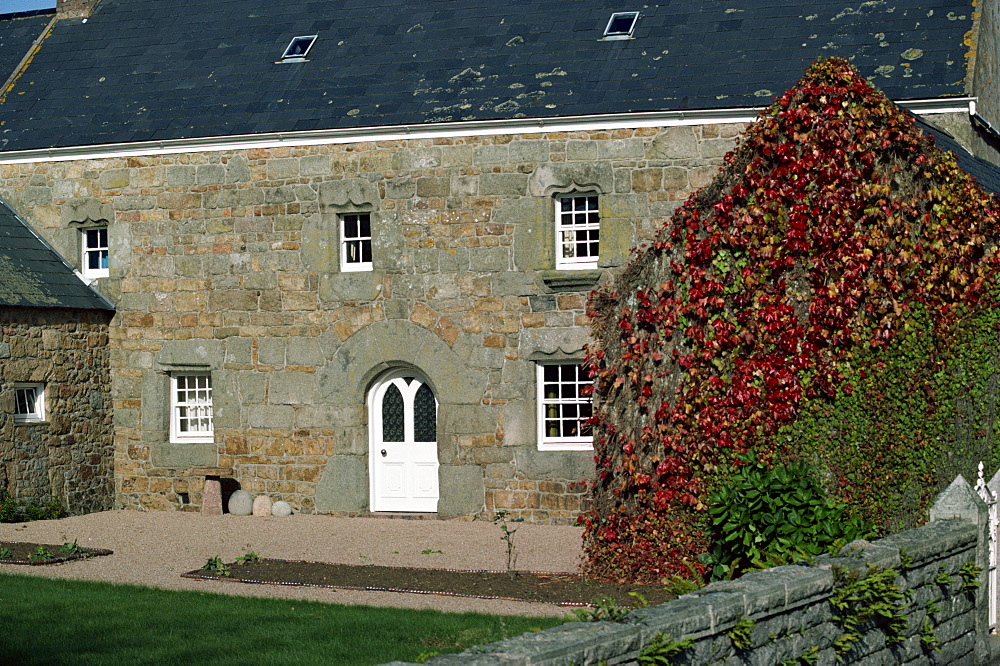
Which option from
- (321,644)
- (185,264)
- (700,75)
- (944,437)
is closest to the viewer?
(321,644)

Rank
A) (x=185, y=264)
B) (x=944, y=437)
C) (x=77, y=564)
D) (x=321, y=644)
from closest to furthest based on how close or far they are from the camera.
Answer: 1. (x=321, y=644)
2. (x=944, y=437)
3. (x=77, y=564)
4. (x=185, y=264)

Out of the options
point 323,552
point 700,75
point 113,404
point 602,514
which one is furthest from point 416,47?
point 602,514

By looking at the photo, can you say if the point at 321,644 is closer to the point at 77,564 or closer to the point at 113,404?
the point at 77,564

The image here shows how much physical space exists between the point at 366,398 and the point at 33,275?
4.73 metres

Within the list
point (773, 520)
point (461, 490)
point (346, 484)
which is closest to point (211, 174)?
point (346, 484)

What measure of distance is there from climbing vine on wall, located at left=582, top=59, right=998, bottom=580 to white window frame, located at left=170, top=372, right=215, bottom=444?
329 inches

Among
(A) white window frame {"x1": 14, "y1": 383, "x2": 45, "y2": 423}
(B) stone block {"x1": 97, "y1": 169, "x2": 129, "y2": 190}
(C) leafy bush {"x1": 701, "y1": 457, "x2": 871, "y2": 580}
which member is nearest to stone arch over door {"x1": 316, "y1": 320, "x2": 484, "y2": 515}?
(A) white window frame {"x1": 14, "y1": 383, "x2": 45, "y2": 423}

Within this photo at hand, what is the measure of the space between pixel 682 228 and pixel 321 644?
15.1 ft

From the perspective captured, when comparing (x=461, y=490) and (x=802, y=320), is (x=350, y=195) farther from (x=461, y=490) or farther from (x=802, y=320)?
(x=802, y=320)

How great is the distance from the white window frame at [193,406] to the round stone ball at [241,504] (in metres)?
1.12

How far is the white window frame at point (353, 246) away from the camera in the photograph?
17000mm

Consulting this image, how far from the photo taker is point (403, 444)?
17000 mm

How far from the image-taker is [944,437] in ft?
31.6

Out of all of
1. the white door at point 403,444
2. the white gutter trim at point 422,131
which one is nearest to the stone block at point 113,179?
the white gutter trim at point 422,131
